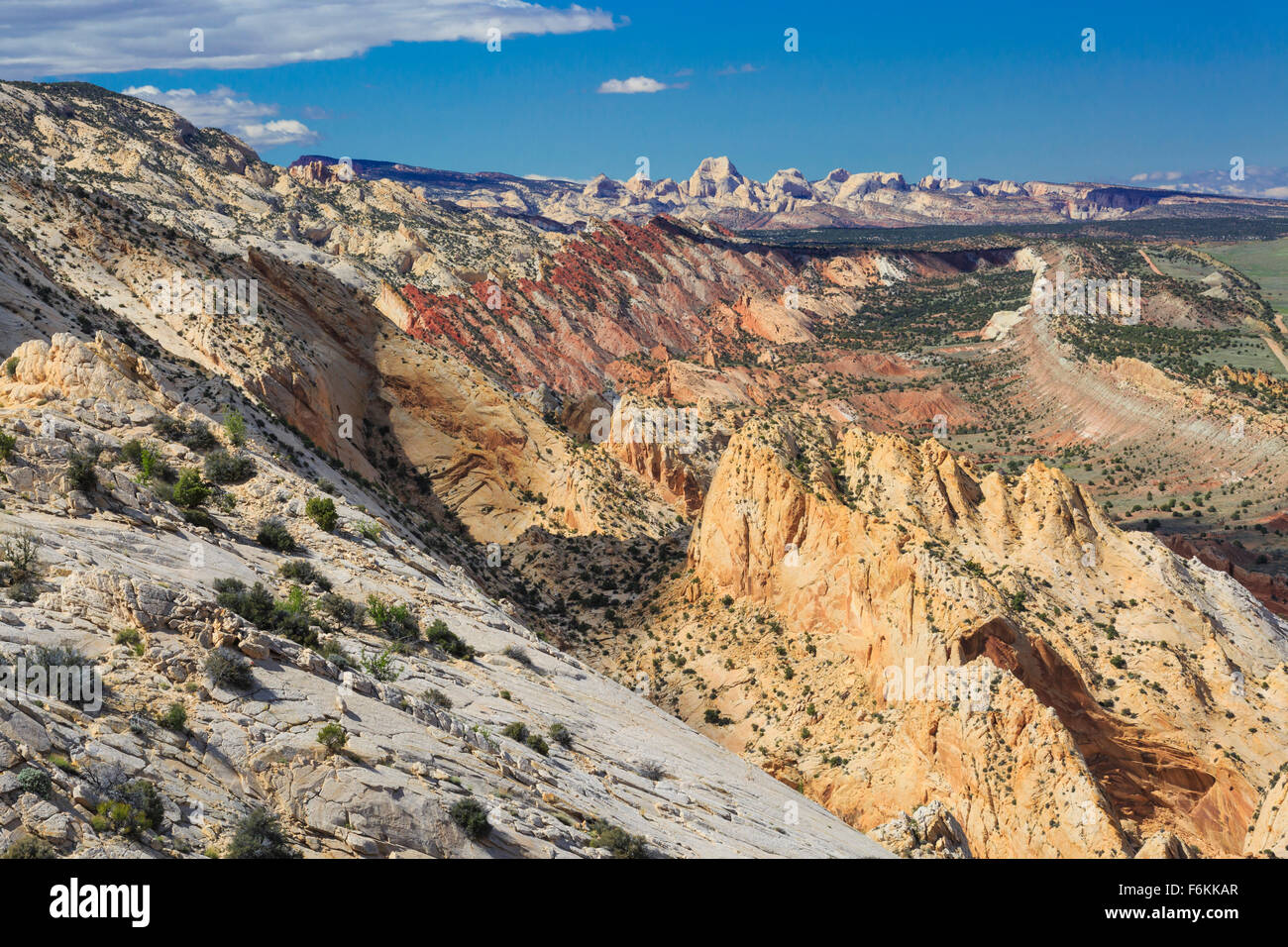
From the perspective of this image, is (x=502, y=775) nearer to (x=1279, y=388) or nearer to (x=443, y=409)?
(x=443, y=409)

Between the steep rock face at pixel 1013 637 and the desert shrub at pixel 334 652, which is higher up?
the desert shrub at pixel 334 652

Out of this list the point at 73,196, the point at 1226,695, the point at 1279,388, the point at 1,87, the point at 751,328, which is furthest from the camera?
the point at 751,328

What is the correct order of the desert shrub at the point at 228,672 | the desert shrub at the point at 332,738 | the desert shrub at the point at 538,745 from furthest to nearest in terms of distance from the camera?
the desert shrub at the point at 538,745, the desert shrub at the point at 228,672, the desert shrub at the point at 332,738

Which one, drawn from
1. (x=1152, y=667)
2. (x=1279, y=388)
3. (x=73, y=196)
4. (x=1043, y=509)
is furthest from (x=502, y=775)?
(x=1279, y=388)

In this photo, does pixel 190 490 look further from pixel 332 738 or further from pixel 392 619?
pixel 332 738

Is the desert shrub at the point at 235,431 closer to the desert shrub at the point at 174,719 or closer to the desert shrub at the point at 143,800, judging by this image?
the desert shrub at the point at 174,719

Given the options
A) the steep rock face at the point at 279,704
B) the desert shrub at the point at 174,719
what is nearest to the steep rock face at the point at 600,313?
the steep rock face at the point at 279,704
